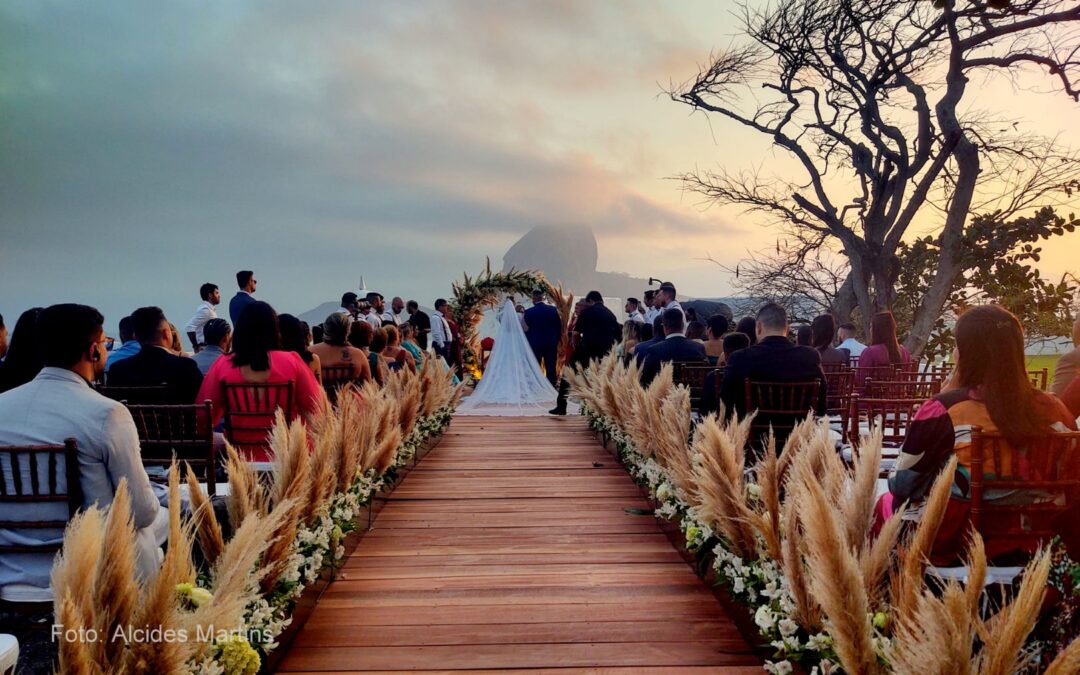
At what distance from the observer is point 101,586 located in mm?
1500

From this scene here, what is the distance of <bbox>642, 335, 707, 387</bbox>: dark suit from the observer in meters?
7.04

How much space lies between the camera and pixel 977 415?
90.2 inches

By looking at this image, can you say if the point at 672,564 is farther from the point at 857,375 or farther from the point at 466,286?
the point at 466,286

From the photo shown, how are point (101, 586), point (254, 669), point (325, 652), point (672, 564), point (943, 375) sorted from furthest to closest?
point (943, 375) < point (672, 564) < point (325, 652) < point (254, 669) < point (101, 586)

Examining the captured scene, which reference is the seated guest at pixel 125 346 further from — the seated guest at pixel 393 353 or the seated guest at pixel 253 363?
the seated guest at pixel 393 353

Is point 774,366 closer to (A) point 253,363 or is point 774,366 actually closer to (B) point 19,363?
(A) point 253,363

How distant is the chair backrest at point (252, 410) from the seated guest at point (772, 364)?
247cm

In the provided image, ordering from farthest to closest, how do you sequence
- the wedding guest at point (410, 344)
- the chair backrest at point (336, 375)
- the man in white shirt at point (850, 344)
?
1. the wedding guest at point (410, 344)
2. the man in white shirt at point (850, 344)
3. the chair backrest at point (336, 375)

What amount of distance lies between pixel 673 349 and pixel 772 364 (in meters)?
2.61

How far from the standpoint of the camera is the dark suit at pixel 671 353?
704cm

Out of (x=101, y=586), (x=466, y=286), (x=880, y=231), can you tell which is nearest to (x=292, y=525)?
(x=101, y=586)

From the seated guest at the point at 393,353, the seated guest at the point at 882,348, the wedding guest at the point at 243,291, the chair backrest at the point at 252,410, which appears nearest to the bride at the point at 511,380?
the seated guest at the point at 393,353

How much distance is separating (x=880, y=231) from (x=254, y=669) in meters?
12.5

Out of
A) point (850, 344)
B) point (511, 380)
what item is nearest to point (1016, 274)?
A: point (850, 344)
